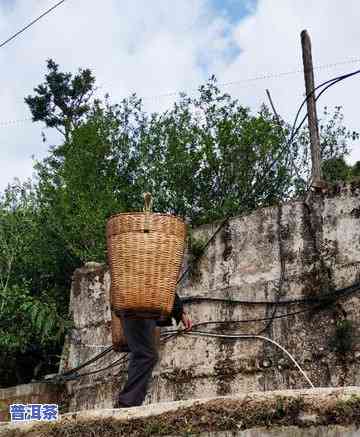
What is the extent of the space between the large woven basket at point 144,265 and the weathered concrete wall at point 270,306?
6.27 ft

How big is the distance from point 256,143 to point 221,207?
101 inches

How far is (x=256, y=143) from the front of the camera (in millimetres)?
20734

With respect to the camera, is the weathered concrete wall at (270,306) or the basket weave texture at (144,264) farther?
the weathered concrete wall at (270,306)

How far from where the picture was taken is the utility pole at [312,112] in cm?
862

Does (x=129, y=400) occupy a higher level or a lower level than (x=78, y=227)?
lower

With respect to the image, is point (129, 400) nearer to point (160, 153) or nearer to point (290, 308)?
point (290, 308)

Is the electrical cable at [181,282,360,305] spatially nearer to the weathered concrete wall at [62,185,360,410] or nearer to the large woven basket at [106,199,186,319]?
the weathered concrete wall at [62,185,360,410]

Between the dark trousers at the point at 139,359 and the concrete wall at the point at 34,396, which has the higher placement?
the dark trousers at the point at 139,359

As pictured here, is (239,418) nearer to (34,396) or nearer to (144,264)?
(144,264)

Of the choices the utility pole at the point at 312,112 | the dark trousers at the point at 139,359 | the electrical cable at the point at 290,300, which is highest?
the utility pole at the point at 312,112

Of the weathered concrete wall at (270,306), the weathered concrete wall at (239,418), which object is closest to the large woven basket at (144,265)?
the weathered concrete wall at (239,418)

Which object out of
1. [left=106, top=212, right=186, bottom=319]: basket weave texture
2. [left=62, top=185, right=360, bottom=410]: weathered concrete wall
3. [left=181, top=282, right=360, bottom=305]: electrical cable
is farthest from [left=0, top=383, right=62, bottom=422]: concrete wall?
[left=106, top=212, right=186, bottom=319]: basket weave texture

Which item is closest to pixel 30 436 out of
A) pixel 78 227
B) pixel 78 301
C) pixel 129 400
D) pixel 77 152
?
pixel 129 400

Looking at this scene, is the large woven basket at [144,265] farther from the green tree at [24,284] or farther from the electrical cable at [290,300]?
the green tree at [24,284]
